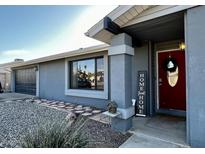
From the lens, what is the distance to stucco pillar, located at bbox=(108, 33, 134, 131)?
3.68 metres

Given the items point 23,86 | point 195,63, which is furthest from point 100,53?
point 23,86

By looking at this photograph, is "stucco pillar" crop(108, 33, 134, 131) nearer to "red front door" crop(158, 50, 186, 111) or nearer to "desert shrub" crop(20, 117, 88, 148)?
"desert shrub" crop(20, 117, 88, 148)

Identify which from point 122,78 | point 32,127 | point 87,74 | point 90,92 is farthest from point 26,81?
point 122,78

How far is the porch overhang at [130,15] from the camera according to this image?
3.05m

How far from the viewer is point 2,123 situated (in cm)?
398

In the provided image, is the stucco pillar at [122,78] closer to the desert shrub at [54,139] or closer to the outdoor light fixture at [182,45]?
the desert shrub at [54,139]

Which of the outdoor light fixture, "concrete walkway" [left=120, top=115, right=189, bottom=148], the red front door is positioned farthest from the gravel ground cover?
the outdoor light fixture

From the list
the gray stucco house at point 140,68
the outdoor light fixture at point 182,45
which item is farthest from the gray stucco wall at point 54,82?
A: the outdoor light fixture at point 182,45

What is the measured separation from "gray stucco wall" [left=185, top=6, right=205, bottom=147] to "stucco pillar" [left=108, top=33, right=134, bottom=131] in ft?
4.45

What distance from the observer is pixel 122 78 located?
370cm

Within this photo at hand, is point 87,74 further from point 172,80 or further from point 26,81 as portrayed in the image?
point 26,81

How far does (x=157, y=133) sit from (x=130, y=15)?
9.18 ft

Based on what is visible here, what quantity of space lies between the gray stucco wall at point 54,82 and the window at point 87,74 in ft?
1.97
